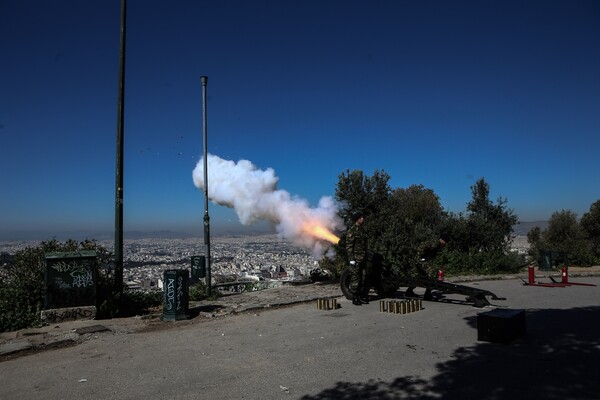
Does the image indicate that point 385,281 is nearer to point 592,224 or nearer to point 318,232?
point 318,232

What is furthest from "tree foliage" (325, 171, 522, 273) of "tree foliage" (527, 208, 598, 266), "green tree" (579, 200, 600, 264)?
"green tree" (579, 200, 600, 264)

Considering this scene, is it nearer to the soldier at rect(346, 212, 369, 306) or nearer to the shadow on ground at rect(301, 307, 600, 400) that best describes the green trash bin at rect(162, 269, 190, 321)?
the soldier at rect(346, 212, 369, 306)

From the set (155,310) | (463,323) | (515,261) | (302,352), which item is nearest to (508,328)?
(463,323)

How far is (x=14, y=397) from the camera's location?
5281 millimetres

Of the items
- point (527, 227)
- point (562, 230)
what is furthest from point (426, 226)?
point (527, 227)

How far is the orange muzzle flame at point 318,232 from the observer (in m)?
15.2

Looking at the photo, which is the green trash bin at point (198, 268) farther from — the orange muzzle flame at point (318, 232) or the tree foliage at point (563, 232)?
the tree foliage at point (563, 232)

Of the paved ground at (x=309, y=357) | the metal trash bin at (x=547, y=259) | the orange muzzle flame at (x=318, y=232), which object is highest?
the orange muzzle flame at (x=318, y=232)

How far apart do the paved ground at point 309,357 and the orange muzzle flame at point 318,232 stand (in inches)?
191

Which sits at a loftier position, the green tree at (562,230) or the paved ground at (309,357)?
the green tree at (562,230)

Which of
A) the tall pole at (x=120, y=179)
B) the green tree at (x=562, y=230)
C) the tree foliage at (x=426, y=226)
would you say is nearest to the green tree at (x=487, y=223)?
the tree foliage at (x=426, y=226)

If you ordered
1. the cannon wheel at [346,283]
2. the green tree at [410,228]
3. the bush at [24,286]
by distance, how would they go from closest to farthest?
the bush at [24,286], the cannon wheel at [346,283], the green tree at [410,228]

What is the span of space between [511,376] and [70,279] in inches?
325

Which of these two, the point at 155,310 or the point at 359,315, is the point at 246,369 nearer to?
the point at 359,315
